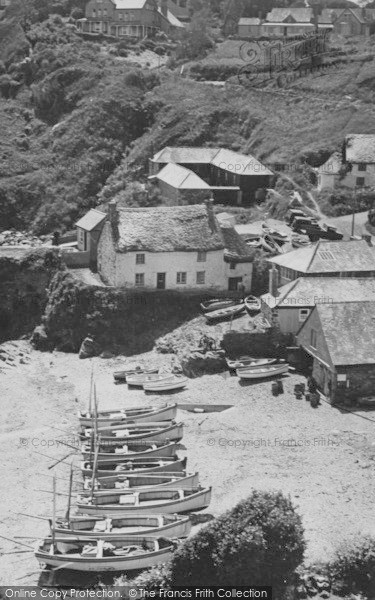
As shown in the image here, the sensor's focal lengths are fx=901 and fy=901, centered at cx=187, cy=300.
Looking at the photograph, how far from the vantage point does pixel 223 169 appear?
71.0 m

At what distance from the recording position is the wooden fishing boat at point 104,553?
30516mm

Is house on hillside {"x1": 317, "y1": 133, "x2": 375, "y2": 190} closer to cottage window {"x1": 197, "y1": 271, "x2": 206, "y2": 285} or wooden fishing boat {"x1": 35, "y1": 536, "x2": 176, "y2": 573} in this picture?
cottage window {"x1": 197, "y1": 271, "x2": 206, "y2": 285}

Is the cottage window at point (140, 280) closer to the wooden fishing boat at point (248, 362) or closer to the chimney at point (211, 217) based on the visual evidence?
the chimney at point (211, 217)

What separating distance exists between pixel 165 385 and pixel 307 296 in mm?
9667

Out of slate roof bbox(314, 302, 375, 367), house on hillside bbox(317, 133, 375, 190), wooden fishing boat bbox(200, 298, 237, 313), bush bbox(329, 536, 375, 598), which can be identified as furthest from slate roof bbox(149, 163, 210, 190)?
bush bbox(329, 536, 375, 598)

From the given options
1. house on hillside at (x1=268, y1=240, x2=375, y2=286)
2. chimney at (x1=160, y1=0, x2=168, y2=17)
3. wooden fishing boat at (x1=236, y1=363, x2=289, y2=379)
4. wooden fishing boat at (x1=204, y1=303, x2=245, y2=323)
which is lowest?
wooden fishing boat at (x1=236, y1=363, x2=289, y2=379)

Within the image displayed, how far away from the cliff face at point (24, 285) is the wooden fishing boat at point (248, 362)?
16.0m

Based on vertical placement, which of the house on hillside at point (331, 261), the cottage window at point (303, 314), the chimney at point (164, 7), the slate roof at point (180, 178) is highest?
the chimney at point (164, 7)

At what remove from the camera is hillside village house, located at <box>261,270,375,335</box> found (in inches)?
1972

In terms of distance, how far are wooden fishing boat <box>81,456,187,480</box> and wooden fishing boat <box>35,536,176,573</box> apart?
511 cm

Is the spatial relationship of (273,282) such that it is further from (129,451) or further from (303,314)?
(129,451)

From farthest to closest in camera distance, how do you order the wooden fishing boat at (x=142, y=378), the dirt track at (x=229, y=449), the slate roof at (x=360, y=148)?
the slate roof at (x=360, y=148) < the wooden fishing boat at (x=142, y=378) < the dirt track at (x=229, y=449)

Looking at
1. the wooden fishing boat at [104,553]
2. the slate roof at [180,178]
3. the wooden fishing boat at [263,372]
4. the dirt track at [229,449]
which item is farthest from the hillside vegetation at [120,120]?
the wooden fishing boat at [104,553]

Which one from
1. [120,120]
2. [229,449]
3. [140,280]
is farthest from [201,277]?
[120,120]
